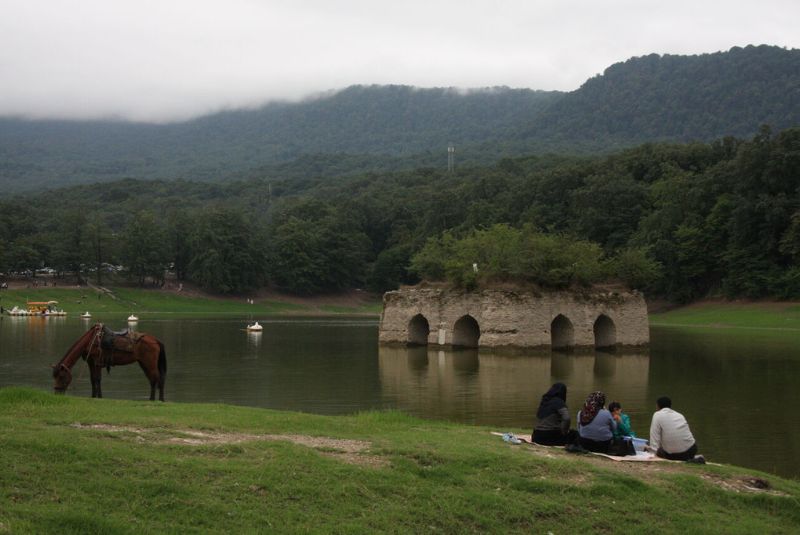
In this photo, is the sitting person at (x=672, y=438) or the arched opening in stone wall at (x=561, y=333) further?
the arched opening in stone wall at (x=561, y=333)

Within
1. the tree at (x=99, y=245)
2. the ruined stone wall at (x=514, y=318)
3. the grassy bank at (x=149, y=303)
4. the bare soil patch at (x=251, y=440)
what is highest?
the tree at (x=99, y=245)

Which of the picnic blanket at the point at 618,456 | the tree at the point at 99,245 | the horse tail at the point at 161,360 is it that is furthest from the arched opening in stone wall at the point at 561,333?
the tree at the point at 99,245

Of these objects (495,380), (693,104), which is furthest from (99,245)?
(693,104)

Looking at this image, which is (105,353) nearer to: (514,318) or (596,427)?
(596,427)

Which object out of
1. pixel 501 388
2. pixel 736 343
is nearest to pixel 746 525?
pixel 501 388

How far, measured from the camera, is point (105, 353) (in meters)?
17.9

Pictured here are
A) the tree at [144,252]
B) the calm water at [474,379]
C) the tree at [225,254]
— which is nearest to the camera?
the calm water at [474,379]

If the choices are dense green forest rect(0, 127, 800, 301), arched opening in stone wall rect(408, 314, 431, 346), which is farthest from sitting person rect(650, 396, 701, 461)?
arched opening in stone wall rect(408, 314, 431, 346)

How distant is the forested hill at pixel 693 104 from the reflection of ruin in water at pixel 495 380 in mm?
136712

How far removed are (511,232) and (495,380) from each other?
24.4 metres

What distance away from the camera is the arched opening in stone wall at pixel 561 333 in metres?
42.4

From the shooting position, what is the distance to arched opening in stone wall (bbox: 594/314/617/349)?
43.8 meters

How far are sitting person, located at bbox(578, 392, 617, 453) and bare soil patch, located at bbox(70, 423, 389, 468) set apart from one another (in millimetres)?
3330

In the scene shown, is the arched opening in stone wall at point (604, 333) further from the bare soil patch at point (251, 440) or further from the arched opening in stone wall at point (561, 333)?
the bare soil patch at point (251, 440)
